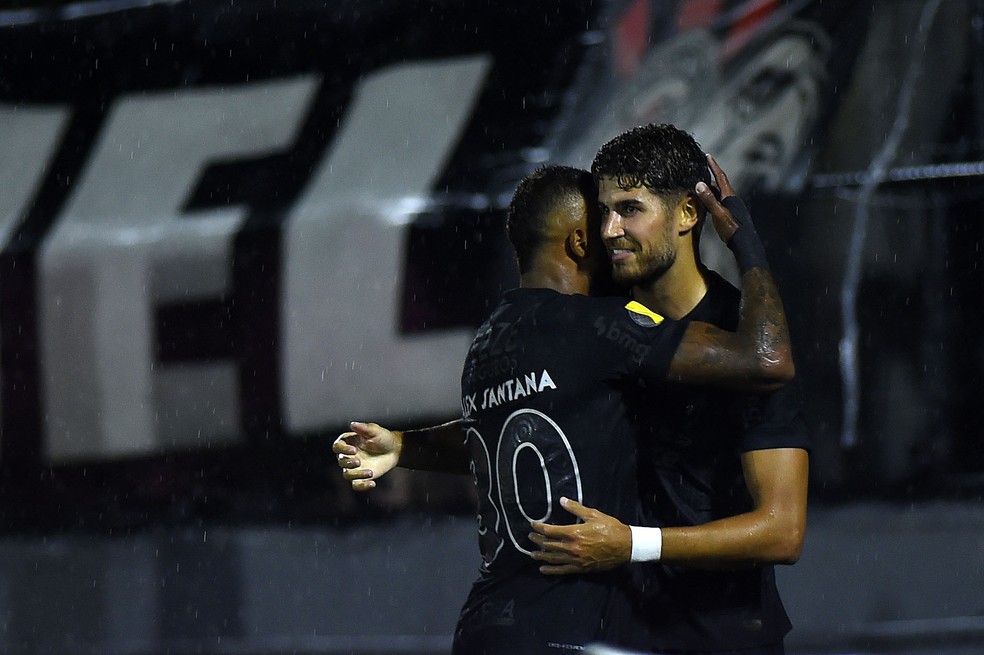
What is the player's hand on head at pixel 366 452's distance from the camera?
2.85 metres

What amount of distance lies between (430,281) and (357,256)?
0.52 m

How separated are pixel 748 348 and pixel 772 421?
0.23 m

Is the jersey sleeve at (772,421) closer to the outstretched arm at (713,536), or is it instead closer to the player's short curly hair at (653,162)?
the outstretched arm at (713,536)

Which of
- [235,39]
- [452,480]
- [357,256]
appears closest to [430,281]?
[357,256]

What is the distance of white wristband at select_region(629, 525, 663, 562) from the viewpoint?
2.33 m

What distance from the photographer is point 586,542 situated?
7.55 feet

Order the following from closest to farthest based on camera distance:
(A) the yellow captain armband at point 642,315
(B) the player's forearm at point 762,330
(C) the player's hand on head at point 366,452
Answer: (B) the player's forearm at point 762,330 < (A) the yellow captain armband at point 642,315 < (C) the player's hand on head at point 366,452

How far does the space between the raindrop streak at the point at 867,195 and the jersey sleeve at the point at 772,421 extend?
184 inches

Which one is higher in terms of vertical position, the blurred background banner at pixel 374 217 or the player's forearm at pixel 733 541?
the blurred background banner at pixel 374 217

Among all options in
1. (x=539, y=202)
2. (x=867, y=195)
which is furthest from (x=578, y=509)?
(x=867, y=195)

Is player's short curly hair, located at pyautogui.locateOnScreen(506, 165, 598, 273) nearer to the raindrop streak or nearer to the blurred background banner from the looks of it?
the blurred background banner

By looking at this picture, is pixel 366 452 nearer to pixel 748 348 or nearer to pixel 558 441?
pixel 558 441

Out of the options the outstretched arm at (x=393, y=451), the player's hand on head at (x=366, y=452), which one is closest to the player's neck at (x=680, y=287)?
the outstretched arm at (x=393, y=451)

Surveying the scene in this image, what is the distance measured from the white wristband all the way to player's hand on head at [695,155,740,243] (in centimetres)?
63
